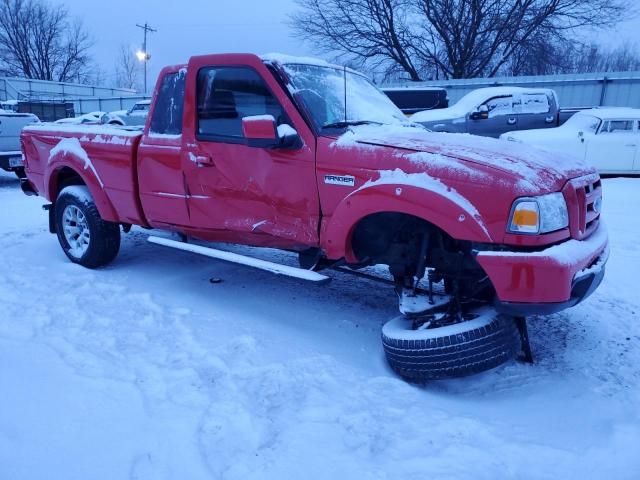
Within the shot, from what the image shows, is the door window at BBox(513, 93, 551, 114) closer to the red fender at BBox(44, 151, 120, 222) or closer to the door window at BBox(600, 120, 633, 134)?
the door window at BBox(600, 120, 633, 134)

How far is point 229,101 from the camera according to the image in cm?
380

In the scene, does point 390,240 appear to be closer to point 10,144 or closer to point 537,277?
point 537,277

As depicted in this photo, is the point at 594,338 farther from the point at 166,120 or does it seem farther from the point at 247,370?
the point at 166,120

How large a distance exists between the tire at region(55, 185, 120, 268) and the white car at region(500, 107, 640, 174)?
857 cm

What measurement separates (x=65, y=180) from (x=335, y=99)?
10.4 ft

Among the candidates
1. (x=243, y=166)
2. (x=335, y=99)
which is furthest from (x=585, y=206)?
(x=243, y=166)

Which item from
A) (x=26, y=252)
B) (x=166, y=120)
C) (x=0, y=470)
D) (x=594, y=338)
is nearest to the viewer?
(x=0, y=470)

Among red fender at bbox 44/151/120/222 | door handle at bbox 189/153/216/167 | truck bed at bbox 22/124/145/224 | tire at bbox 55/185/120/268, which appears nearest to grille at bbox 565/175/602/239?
door handle at bbox 189/153/216/167

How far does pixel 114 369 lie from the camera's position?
2.98 m

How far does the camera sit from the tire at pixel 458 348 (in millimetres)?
2785

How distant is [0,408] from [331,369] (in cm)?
180

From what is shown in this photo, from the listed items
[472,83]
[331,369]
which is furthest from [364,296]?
[472,83]

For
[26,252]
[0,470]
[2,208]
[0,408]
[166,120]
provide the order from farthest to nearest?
[2,208] < [26,252] < [166,120] < [0,408] < [0,470]

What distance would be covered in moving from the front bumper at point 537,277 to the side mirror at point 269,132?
142cm
